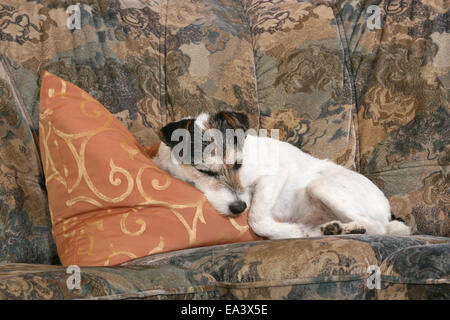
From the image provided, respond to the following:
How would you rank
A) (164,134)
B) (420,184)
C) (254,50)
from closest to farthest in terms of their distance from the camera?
(164,134), (420,184), (254,50)

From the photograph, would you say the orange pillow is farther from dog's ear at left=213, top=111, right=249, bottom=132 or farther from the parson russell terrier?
dog's ear at left=213, top=111, right=249, bottom=132

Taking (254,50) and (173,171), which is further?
(254,50)

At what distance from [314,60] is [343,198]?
3.28 ft

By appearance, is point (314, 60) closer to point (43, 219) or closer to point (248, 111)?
point (248, 111)

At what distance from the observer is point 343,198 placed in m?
2.77

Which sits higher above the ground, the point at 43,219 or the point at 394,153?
the point at 394,153

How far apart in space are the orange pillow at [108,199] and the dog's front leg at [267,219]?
9cm

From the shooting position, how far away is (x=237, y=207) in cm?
262

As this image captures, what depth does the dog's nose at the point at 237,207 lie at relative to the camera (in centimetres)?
261

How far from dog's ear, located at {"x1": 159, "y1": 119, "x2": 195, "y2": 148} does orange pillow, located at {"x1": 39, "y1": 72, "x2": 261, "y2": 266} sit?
0.15 m

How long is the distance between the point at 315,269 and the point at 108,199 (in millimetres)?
1050

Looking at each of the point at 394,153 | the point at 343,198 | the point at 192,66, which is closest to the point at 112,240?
the point at 343,198

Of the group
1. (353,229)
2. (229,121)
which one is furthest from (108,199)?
(353,229)

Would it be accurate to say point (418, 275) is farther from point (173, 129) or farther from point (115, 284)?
point (173, 129)
